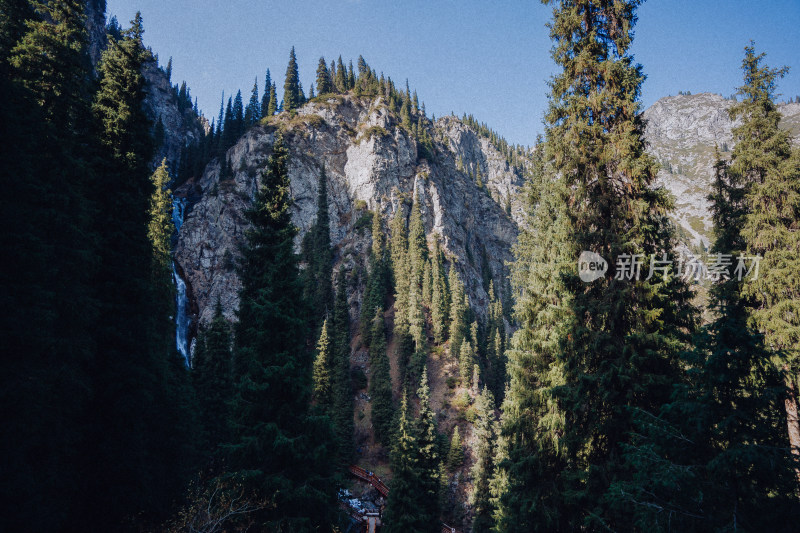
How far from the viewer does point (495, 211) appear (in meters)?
148

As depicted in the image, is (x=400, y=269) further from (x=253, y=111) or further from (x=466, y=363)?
(x=253, y=111)

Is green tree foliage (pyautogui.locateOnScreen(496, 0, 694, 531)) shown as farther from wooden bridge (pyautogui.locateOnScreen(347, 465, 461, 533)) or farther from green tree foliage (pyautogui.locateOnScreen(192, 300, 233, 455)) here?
wooden bridge (pyautogui.locateOnScreen(347, 465, 461, 533))

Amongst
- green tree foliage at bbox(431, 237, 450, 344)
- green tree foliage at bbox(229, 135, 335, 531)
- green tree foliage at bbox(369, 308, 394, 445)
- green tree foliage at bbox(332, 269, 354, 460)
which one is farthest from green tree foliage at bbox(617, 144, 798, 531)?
green tree foliage at bbox(431, 237, 450, 344)

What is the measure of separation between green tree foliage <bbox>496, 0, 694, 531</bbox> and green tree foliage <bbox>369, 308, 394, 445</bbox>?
117ft

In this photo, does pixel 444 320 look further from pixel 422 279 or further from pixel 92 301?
pixel 92 301

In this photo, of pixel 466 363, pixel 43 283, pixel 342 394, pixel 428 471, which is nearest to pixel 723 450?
pixel 43 283

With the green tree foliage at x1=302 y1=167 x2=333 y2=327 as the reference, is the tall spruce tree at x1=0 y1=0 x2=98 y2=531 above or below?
below

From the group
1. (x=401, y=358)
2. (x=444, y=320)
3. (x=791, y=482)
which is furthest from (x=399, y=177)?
(x=791, y=482)

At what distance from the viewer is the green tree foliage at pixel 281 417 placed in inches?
473

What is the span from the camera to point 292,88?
11325cm

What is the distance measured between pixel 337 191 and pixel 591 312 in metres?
95.9

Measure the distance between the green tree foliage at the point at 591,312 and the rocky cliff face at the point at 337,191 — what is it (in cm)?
6883

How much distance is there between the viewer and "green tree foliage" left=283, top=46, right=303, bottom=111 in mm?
109250

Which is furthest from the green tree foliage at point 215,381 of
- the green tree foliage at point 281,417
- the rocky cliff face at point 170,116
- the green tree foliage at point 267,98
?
the rocky cliff face at point 170,116
